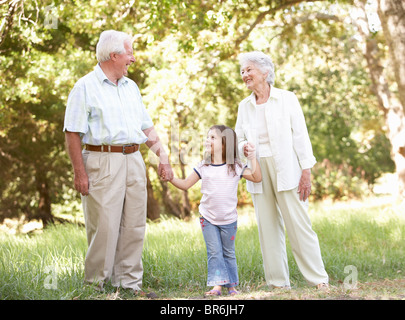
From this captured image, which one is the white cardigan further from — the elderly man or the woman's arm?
the elderly man

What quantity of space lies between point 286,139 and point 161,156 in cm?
109

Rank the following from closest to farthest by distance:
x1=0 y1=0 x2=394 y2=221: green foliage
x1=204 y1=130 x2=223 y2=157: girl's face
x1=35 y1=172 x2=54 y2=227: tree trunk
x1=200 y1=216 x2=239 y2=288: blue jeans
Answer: x1=200 y1=216 x2=239 y2=288: blue jeans → x1=204 y1=130 x2=223 y2=157: girl's face → x1=0 y1=0 x2=394 y2=221: green foliage → x1=35 y1=172 x2=54 y2=227: tree trunk

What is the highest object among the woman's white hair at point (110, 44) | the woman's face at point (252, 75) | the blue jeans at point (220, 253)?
the woman's white hair at point (110, 44)

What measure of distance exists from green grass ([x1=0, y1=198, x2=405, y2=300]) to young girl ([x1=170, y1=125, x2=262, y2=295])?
0.89ft

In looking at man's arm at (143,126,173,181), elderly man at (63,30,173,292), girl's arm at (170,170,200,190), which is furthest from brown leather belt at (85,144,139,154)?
girl's arm at (170,170,200,190)

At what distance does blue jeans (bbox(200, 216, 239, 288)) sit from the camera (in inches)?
173

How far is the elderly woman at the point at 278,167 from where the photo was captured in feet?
14.8

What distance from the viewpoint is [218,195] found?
14.5 ft

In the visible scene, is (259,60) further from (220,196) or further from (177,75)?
(177,75)

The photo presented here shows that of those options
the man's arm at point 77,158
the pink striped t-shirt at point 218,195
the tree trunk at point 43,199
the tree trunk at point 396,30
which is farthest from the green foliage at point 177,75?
the pink striped t-shirt at point 218,195

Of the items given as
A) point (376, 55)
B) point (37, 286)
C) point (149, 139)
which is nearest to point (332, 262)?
point (149, 139)

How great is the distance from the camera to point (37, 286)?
4184mm

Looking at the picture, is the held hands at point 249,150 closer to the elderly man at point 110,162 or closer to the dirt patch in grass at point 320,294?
the elderly man at point 110,162
